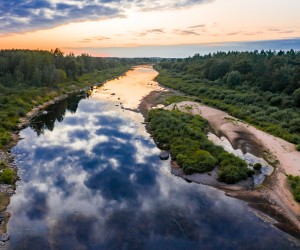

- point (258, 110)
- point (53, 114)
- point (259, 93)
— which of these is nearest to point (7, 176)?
point (53, 114)

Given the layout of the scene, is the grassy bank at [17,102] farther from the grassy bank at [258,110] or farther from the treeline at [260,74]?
the treeline at [260,74]

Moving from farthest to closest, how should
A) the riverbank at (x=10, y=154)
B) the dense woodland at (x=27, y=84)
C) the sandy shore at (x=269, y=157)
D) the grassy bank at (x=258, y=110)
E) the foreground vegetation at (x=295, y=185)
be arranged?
1. the dense woodland at (x=27, y=84)
2. the grassy bank at (x=258, y=110)
3. the foreground vegetation at (x=295, y=185)
4. the sandy shore at (x=269, y=157)
5. the riverbank at (x=10, y=154)

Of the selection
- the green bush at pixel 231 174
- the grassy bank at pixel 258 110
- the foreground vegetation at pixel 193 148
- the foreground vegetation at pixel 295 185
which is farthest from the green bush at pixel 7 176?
the grassy bank at pixel 258 110

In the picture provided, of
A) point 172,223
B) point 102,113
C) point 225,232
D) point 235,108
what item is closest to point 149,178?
point 172,223

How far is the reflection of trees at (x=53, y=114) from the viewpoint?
54.3 meters

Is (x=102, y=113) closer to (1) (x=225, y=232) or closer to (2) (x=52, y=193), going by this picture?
(2) (x=52, y=193)

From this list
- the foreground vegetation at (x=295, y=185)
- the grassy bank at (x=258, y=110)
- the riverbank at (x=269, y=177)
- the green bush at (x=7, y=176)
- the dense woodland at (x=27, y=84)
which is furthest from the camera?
the dense woodland at (x=27, y=84)

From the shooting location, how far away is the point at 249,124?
55.8 meters

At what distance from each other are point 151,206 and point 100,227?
526 centimetres

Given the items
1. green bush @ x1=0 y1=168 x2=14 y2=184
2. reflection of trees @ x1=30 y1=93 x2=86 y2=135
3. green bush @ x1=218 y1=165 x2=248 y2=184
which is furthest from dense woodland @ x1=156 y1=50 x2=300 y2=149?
green bush @ x1=0 y1=168 x2=14 y2=184

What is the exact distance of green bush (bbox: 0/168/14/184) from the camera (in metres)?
30.7

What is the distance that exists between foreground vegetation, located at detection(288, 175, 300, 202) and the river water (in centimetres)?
537

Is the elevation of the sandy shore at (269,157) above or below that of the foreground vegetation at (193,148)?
below

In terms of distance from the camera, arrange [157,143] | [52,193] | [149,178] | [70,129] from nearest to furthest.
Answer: [52,193] < [149,178] < [157,143] < [70,129]
